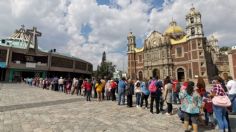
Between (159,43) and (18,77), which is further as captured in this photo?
(159,43)

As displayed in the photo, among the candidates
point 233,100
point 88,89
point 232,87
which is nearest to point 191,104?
point 232,87

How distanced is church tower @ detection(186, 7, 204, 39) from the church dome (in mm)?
8714

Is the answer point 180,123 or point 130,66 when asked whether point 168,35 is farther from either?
point 180,123

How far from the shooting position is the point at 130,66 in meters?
61.2

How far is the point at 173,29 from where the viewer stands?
57.8 metres

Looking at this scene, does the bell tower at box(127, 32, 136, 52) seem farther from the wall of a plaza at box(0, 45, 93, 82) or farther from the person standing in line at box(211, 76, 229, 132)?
the person standing in line at box(211, 76, 229, 132)

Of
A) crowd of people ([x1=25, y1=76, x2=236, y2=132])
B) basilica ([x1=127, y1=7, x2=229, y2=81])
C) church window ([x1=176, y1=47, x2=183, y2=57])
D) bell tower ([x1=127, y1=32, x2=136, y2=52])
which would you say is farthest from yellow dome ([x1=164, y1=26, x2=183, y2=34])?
crowd of people ([x1=25, y1=76, x2=236, y2=132])

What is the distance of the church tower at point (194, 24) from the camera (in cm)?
4611

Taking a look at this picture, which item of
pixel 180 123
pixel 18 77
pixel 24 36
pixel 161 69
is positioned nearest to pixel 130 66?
pixel 161 69

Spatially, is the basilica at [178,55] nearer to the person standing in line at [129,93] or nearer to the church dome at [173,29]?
the church dome at [173,29]

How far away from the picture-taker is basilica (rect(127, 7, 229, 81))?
4584cm

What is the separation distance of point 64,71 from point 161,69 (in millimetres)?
27190

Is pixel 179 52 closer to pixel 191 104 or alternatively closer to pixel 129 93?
pixel 129 93

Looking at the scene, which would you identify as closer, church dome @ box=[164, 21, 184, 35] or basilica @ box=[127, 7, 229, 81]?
basilica @ box=[127, 7, 229, 81]
